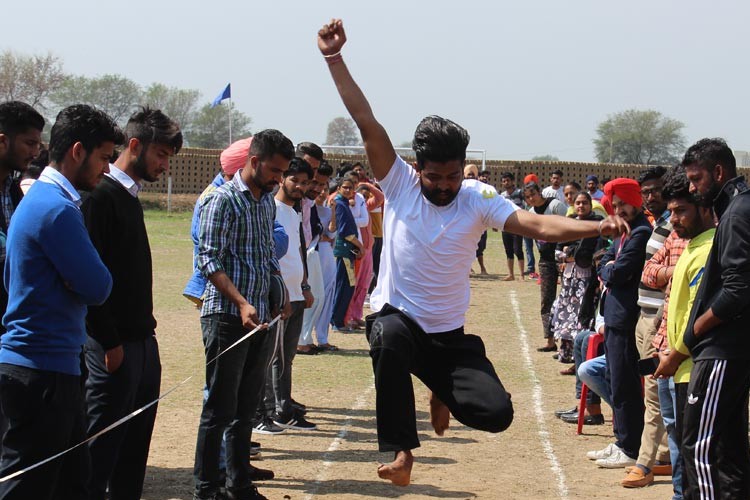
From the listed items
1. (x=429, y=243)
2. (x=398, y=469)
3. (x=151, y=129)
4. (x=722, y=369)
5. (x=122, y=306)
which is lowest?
(x=398, y=469)

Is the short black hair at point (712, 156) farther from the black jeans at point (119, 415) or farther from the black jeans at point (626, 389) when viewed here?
the black jeans at point (119, 415)

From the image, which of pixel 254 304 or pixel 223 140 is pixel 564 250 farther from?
pixel 223 140

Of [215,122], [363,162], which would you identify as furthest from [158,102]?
[363,162]

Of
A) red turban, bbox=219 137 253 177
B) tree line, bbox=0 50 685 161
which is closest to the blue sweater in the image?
red turban, bbox=219 137 253 177

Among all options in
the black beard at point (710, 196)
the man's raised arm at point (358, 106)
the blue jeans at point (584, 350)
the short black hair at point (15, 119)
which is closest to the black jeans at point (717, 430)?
the black beard at point (710, 196)

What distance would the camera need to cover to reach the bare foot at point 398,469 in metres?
5.49

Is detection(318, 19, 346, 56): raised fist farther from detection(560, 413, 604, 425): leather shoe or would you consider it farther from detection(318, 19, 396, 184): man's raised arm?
detection(560, 413, 604, 425): leather shoe

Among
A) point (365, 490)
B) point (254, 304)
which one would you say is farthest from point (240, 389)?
point (365, 490)

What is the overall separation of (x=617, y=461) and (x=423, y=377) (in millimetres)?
3142

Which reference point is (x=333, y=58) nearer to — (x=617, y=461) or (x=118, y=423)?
(x=118, y=423)

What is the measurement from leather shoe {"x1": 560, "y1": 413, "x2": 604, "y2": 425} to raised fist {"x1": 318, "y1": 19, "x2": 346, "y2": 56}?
5.25 m

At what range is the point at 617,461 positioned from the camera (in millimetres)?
8281

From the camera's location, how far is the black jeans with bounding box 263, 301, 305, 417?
938 centimetres

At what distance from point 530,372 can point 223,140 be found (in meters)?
101
